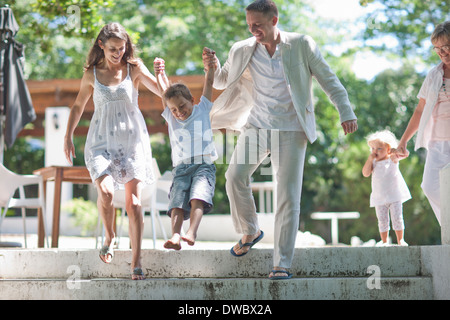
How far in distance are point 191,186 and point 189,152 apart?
248 millimetres

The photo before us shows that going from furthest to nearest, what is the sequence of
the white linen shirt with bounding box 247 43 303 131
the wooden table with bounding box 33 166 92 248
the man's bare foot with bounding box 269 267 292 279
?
1. the wooden table with bounding box 33 166 92 248
2. the white linen shirt with bounding box 247 43 303 131
3. the man's bare foot with bounding box 269 267 292 279

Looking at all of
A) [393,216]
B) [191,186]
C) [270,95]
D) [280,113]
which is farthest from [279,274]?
[393,216]

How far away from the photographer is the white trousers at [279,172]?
13.4 ft

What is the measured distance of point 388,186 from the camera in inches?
230

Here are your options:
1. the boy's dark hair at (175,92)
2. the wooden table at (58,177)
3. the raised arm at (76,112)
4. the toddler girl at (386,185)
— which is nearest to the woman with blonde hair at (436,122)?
the toddler girl at (386,185)

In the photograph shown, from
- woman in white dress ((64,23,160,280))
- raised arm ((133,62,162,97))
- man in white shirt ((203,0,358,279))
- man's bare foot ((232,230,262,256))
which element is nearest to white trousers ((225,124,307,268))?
man in white shirt ((203,0,358,279))

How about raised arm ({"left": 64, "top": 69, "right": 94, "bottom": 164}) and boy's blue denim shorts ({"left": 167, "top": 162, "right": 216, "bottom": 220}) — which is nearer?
boy's blue denim shorts ({"left": 167, "top": 162, "right": 216, "bottom": 220})

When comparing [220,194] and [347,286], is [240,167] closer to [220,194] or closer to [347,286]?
[347,286]

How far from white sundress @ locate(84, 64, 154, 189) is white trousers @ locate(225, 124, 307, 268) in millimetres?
681

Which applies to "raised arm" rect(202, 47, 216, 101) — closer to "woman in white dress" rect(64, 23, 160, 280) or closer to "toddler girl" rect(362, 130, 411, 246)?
"woman in white dress" rect(64, 23, 160, 280)

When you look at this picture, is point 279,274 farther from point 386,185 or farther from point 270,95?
point 386,185

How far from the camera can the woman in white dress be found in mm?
4207

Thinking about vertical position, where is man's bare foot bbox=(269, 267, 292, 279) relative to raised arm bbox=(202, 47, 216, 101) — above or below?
below

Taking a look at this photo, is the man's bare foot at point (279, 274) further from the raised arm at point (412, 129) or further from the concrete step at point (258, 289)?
the raised arm at point (412, 129)
